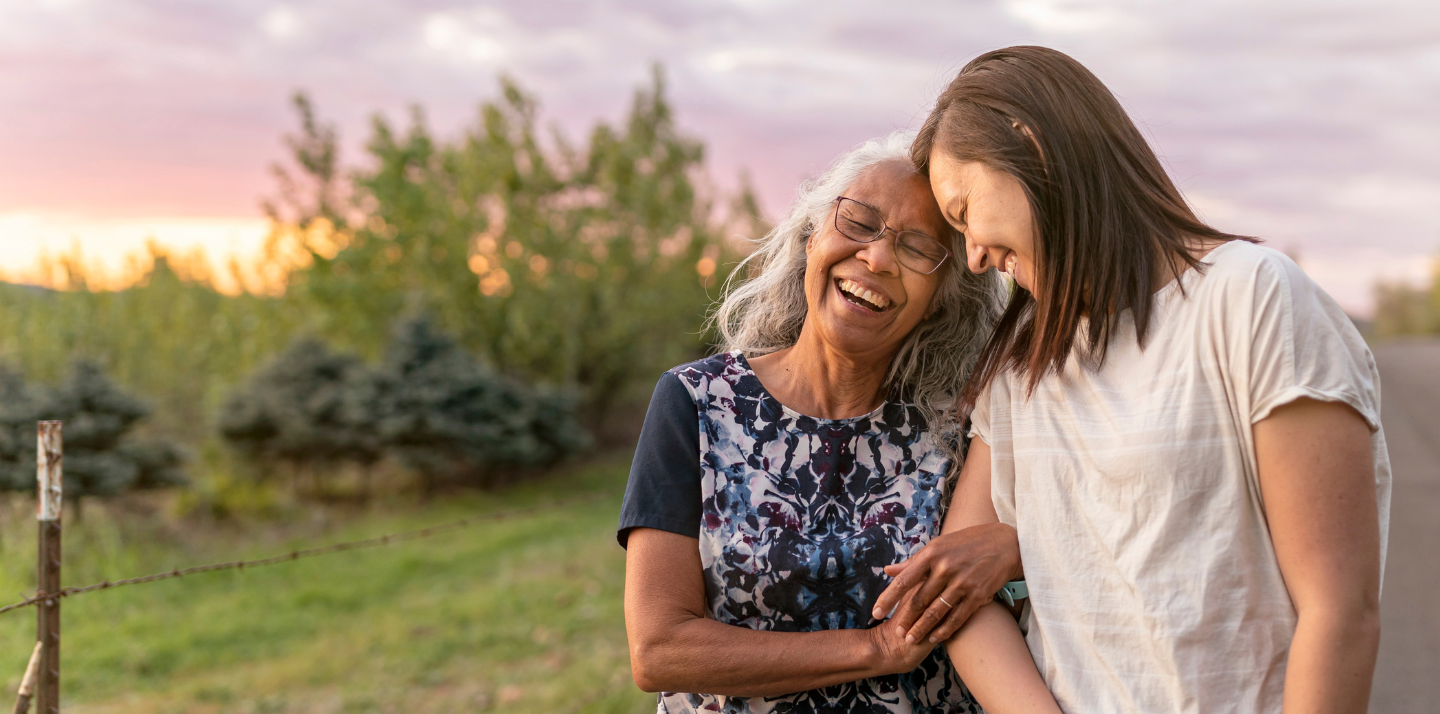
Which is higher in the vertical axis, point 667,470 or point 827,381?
point 827,381

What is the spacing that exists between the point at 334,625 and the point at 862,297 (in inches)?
251

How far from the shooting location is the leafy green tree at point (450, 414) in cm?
1163

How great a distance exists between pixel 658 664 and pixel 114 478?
8308mm

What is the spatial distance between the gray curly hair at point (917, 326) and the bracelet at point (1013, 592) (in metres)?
0.32

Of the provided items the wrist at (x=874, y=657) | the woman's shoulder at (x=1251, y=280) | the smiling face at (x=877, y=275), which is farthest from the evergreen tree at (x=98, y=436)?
the woman's shoulder at (x=1251, y=280)

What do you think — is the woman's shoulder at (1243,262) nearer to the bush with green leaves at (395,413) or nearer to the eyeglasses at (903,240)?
the eyeglasses at (903,240)

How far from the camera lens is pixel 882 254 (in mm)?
1834

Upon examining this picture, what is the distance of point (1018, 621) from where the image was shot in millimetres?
1684

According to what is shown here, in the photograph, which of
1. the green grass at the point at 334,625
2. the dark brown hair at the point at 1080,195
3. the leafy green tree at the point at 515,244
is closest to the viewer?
the dark brown hair at the point at 1080,195

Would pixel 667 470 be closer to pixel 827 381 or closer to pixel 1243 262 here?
pixel 827 381

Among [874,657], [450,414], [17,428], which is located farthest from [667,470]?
[450,414]

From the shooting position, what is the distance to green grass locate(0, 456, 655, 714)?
5398mm

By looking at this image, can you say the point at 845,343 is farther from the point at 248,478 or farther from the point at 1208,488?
the point at 248,478

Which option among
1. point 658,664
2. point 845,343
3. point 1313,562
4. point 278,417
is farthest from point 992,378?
point 278,417
